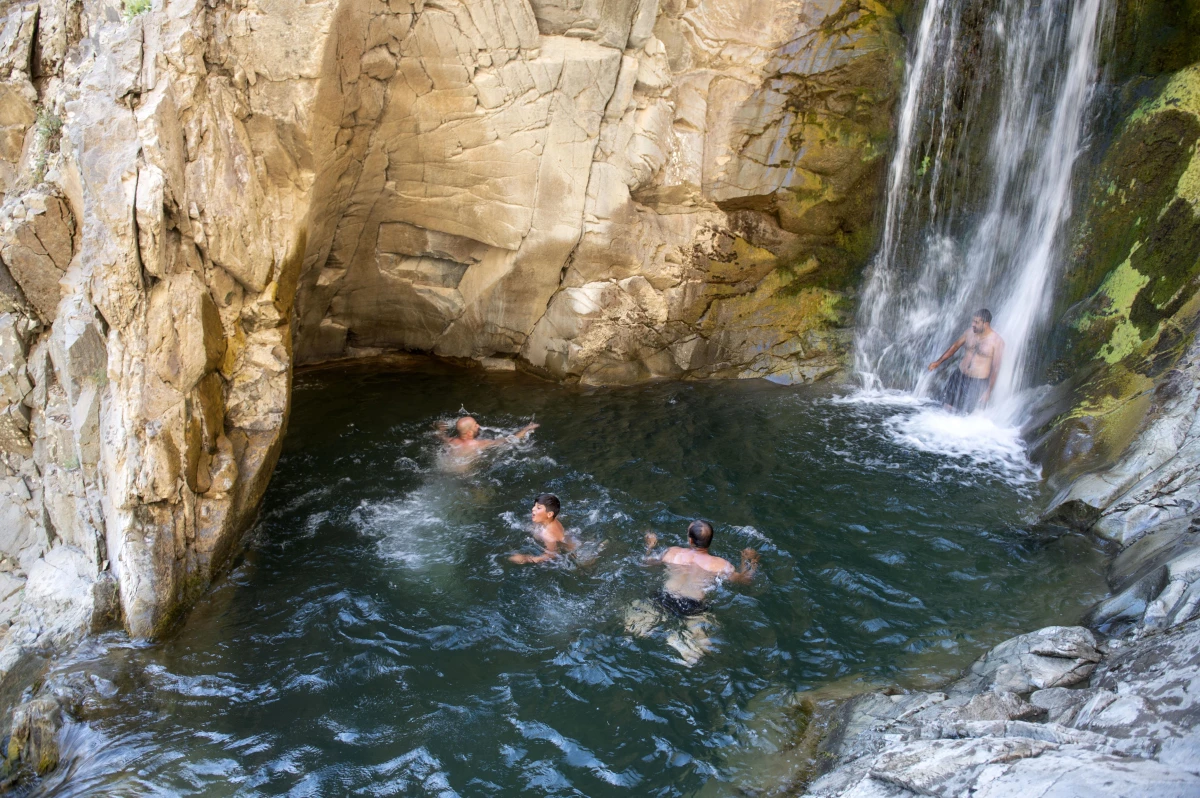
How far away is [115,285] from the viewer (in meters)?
5.88

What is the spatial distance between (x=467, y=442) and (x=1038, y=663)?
5.74 m

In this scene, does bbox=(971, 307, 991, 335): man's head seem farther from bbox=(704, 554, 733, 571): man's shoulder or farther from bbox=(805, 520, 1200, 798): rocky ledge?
bbox=(704, 554, 733, 571): man's shoulder

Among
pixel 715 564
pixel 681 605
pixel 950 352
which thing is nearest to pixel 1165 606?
pixel 715 564

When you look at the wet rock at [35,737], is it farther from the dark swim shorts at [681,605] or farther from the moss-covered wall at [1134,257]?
the moss-covered wall at [1134,257]

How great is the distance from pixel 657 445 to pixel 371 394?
3.96 m

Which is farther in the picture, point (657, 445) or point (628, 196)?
point (628, 196)

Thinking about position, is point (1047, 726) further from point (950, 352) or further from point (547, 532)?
point (950, 352)

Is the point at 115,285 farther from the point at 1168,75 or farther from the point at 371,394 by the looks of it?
the point at 1168,75

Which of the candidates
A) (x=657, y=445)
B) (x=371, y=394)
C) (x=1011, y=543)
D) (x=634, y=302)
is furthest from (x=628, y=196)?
(x=1011, y=543)

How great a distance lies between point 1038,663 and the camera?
4703 mm

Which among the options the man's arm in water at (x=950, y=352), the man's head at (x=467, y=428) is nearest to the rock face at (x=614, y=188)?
the man's arm in water at (x=950, y=352)

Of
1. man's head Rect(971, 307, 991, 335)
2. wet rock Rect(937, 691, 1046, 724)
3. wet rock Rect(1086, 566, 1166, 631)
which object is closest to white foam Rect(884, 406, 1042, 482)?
man's head Rect(971, 307, 991, 335)

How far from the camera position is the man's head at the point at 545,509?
670 cm

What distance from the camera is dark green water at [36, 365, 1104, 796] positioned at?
477 cm
